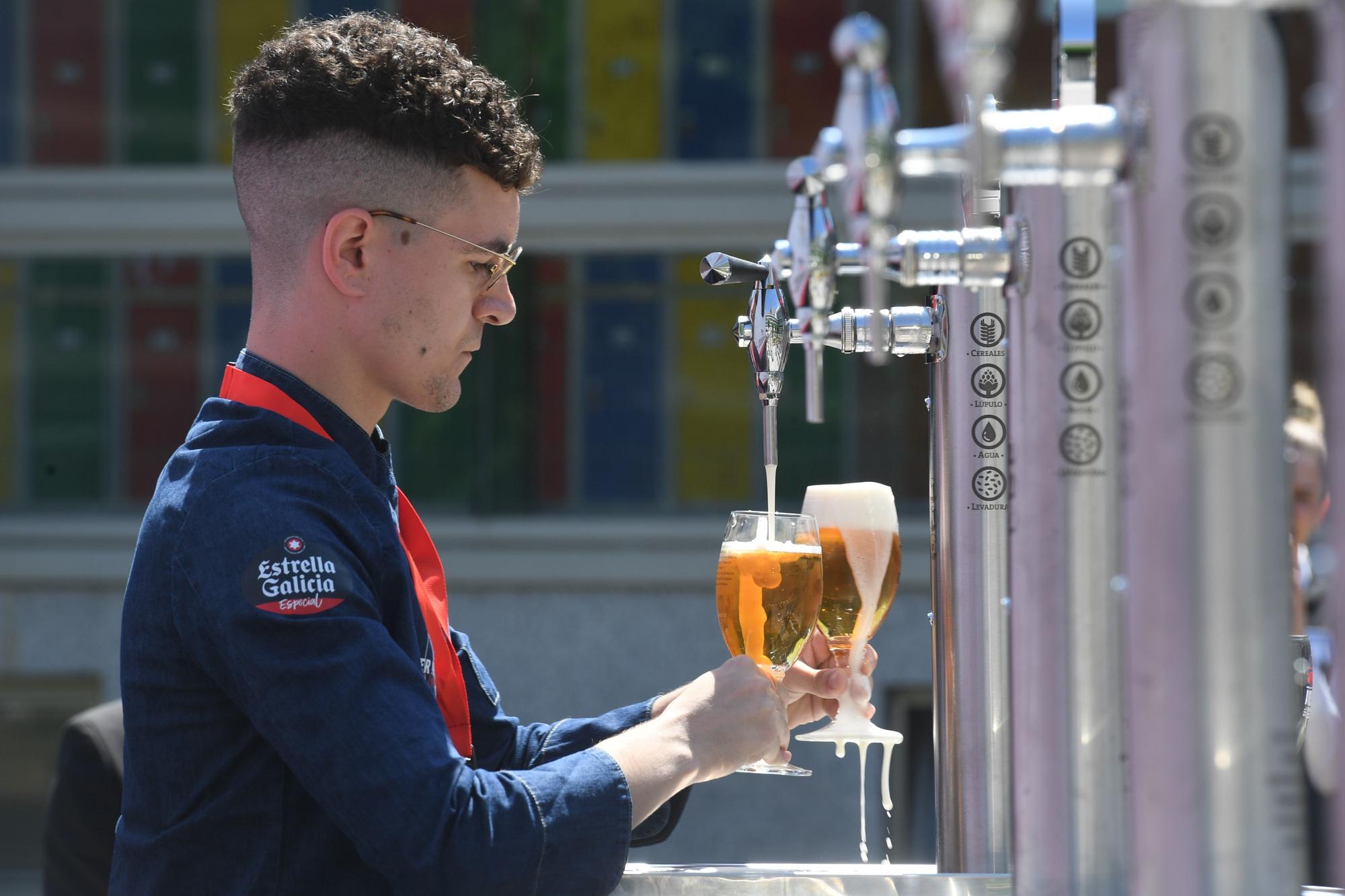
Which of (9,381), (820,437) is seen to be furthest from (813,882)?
(9,381)

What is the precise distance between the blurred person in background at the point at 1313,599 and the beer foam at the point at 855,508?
1.23ft

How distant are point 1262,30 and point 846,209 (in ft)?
0.60

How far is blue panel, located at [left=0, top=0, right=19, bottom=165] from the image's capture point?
5430 mm

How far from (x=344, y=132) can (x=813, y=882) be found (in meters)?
0.82

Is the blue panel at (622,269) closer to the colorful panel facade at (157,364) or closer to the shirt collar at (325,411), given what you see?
the colorful panel facade at (157,364)

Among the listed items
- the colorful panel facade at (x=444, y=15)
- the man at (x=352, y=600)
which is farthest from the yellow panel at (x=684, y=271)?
the man at (x=352, y=600)

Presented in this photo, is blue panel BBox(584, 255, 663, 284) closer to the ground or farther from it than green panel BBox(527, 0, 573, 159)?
closer to the ground

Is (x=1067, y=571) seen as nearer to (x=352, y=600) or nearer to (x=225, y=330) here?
(x=352, y=600)

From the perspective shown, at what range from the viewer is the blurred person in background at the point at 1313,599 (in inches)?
25.5

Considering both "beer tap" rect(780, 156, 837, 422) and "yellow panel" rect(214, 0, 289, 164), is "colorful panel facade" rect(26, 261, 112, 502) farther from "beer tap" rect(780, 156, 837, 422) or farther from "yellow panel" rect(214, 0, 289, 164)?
"beer tap" rect(780, 156, 837, 422)

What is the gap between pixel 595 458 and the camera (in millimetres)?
5367

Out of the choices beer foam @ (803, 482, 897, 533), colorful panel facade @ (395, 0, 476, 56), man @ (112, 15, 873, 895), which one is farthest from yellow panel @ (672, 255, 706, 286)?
beer foam @ (803, 482, 897, 533)

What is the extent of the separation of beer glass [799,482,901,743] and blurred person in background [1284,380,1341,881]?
0.37 m

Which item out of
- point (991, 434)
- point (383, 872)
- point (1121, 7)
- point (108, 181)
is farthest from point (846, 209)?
point (108, 181)
